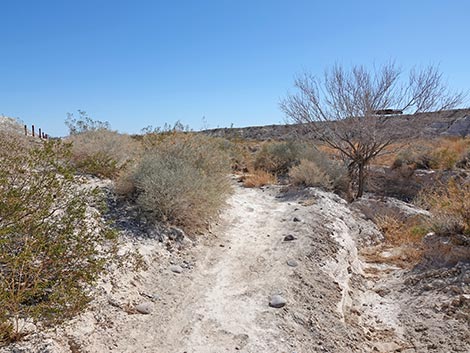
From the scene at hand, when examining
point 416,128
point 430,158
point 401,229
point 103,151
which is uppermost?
point 416,128

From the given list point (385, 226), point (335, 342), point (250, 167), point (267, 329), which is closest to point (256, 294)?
point (267, 329)

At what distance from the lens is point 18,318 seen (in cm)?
255

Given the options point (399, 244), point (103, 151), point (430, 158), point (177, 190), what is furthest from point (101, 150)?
point (430, 158)

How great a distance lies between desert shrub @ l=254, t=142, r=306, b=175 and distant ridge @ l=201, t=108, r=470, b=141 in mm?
519

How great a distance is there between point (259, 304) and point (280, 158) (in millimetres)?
9953

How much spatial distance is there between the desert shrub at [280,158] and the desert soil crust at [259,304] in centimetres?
687

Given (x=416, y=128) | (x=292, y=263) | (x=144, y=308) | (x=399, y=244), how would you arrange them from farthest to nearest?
(x=416, y=128), (x=399, y=244), (x=292, y=263), (x=144, y=308)

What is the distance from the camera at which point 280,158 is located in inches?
529

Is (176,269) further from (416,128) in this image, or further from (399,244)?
(416,128)

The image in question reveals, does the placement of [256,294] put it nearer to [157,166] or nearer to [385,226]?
[157,166]

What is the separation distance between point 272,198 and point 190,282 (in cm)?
512

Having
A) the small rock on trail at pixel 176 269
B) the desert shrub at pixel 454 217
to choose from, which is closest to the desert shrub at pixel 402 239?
the desert shrub at pixel 454 217

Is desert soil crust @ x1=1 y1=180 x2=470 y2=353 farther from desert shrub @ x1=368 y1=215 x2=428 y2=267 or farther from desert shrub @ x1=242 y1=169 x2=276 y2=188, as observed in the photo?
desert shrub @ x1=242 y1=169 x2=276 y2=188

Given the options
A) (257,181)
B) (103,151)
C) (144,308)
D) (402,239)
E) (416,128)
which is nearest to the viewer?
(144,308)
